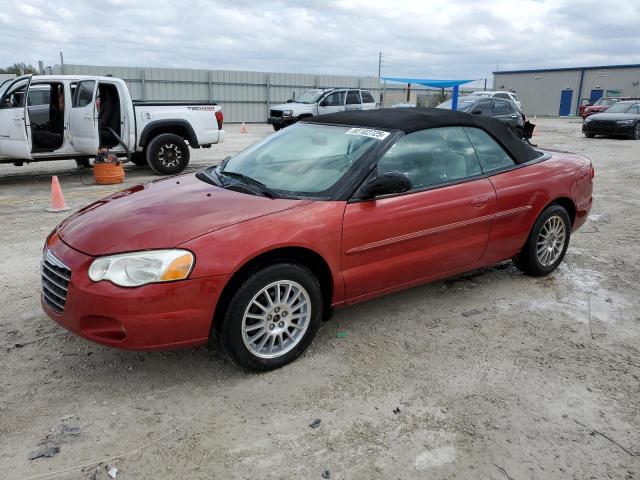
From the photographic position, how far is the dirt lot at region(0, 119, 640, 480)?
2385mm

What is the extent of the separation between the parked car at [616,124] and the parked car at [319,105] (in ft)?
27.3

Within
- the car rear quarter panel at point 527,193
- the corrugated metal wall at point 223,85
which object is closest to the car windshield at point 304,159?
the car rear quarter panel at point 527,193

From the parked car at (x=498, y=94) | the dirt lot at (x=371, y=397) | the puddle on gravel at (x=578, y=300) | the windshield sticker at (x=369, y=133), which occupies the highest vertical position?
the parked car at (x=498, y=94)

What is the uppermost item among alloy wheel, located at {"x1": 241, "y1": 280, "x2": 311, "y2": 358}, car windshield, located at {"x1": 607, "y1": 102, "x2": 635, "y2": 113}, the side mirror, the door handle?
car windshield, located at {"x1": 607, "y1": 102, "x2": 635, "y2": 113}

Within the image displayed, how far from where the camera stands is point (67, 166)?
11.9m

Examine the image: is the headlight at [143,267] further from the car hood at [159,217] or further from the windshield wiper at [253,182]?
the windshield wiper at [253,182]

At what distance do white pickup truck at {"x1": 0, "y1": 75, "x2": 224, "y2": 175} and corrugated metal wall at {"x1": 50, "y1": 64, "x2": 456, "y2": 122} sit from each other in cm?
1694

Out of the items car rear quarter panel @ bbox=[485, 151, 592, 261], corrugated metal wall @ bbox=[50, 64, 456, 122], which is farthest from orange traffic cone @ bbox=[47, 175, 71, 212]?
corrugated metal wall @ bbox=[50, 64, 456, 122]

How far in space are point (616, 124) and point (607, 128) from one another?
31 centimetres

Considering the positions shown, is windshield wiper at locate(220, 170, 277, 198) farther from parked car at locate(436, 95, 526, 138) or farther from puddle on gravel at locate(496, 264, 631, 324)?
parked car at locate(436, 95, 526, 138)

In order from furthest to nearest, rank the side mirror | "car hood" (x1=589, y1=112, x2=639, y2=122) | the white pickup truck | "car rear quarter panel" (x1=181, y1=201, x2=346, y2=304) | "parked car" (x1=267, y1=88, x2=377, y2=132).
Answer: "parked car" (x1=267, y1=88, x2=377, y2=132) < "car hood" (x1=589, y1=112, x2=639, y2=122) < the white pickup truck < the side mirror < "car rear quarter panel" (x1=181, y1=201, x2=346, y2=304)

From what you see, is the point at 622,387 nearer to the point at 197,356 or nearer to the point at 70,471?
the point at 197,356

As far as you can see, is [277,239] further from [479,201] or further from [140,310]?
[479,201]

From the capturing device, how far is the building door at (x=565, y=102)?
46.5 m
